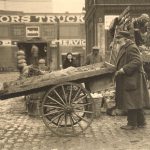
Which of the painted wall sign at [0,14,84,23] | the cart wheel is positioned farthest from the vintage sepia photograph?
the painted wall sign at [0,14,84,23]

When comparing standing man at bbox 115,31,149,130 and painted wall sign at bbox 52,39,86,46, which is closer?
standing man at bbox 115,31,149,130

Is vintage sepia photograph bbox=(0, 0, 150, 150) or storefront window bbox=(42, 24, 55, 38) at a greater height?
storefront window bbox=(42, 24, 55, 38)

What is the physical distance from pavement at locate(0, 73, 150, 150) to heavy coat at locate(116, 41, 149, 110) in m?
0.53

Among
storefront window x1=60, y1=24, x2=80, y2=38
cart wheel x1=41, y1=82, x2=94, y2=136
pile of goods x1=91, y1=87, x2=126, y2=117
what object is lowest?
pile of goods x1=91, y1=87, x2=126, y2=117

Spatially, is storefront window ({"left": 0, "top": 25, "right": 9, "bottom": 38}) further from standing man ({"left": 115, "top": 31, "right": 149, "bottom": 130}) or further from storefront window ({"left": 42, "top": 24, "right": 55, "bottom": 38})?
standing man ({"left": 115, "top": 31, "right": 149, "bottom": 130})

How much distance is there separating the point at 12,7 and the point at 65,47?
34.7 feet

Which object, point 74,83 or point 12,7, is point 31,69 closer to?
point 74,83

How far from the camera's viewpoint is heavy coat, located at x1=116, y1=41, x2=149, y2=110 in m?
9.23

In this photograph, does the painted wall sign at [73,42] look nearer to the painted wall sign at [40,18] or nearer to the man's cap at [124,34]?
the painted wall sign at [40,18]

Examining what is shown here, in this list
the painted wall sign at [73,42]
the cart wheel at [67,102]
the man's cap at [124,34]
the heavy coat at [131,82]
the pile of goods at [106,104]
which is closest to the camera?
the cart wheel at [67,102]

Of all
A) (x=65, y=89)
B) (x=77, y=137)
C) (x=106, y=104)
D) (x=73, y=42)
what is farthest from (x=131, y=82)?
(x=73, y=42)

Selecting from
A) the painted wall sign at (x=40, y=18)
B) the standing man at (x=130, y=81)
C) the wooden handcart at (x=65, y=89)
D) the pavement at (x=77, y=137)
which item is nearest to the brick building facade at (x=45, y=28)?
the painted wall sign at (x=40, y=18)

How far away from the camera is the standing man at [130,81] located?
9.25 meters

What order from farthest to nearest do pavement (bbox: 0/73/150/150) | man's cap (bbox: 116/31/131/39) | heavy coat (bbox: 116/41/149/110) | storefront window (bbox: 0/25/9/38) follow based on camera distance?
storefront window (bbox: 0/25/9/38) < man's cap (bbox: 116/31/131/39) < heavy coat (bbox: 116/41/149/110) < pavement (bbox: 0/73/150/150)
